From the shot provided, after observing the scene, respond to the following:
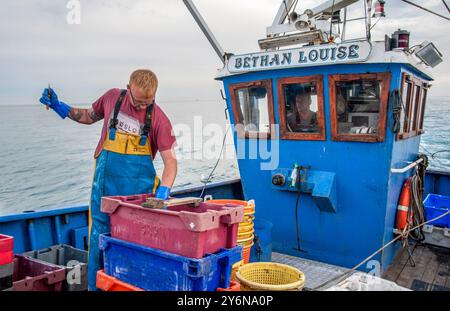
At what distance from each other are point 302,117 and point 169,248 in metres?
3.12

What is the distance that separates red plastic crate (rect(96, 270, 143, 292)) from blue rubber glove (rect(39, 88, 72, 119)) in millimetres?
1517

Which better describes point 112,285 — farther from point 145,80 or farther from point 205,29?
point 205,29

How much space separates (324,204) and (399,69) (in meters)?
1.76

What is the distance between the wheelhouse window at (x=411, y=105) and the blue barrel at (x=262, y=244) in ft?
6.07

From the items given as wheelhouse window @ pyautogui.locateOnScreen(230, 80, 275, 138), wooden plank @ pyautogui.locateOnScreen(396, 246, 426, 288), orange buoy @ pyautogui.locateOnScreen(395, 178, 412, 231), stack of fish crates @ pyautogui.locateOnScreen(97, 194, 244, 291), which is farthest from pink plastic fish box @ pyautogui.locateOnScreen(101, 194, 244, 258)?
orange buoy @ pyautogui.locateOnScreen(395, 178, 412, 231)

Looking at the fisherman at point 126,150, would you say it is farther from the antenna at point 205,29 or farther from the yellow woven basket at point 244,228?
the antenna at point 205,29

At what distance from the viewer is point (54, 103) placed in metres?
→ 3.57

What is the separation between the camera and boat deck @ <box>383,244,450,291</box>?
486cm

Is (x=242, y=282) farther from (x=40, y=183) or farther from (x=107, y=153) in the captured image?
(x=40, y=183)

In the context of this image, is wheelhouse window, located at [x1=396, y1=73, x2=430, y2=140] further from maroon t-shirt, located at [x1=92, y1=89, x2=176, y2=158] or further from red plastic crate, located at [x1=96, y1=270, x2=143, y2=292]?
red plastic crate, located at [x1=96, y1=270, x2=143, y2=292]

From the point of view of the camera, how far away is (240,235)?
13.5 ft

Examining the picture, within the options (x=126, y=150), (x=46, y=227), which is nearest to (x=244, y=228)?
(x=126, y=150)
